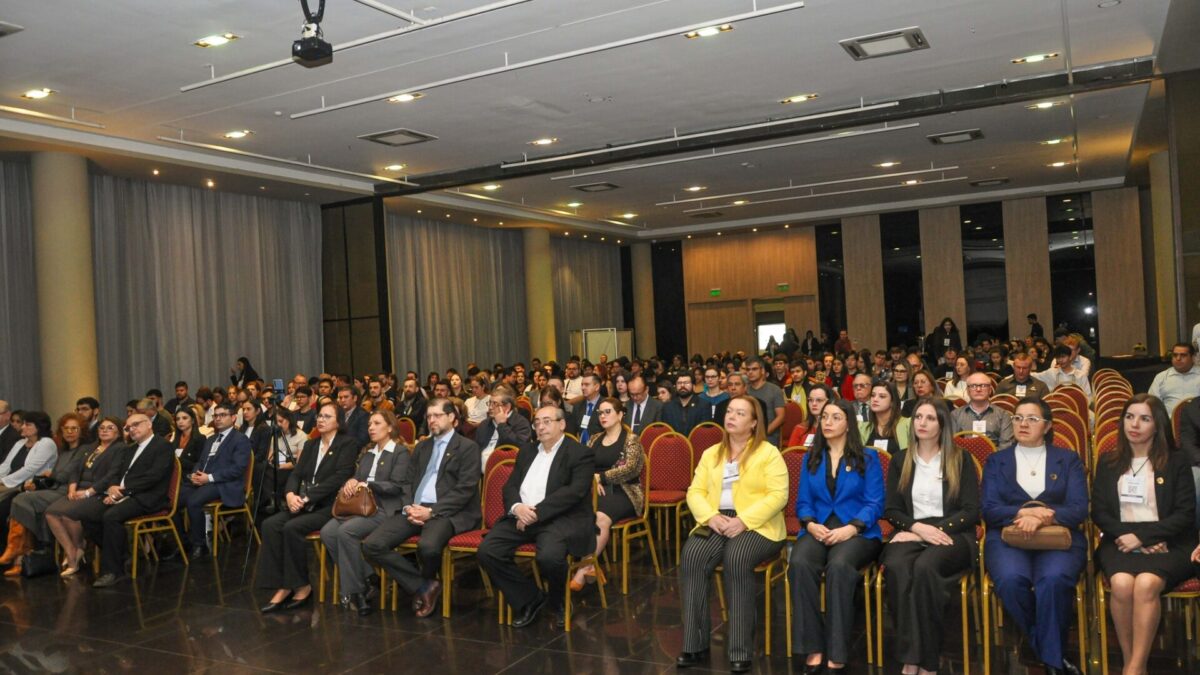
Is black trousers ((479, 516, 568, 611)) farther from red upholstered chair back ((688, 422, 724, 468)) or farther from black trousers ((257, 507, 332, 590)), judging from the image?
red upholstered chair back ((688, 422, 724, 468))

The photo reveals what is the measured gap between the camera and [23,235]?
1229 centimetres

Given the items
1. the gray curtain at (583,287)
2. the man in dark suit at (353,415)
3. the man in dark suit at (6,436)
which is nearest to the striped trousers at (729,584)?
the man in dark suit at (353,415)

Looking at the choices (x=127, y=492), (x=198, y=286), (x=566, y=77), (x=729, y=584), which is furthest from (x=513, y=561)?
(x=198, y=286)

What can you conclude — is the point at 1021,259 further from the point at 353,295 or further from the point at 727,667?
the point at 727,667

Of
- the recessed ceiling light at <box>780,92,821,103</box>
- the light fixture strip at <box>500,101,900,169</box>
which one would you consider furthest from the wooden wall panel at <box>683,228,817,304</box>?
the recessed ceiling light at <box>780,92,821,103</box>

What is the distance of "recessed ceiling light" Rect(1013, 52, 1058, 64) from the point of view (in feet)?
31.3

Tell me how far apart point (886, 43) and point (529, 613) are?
20.6 feet

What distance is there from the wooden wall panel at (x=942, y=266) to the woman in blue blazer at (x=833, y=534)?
17989 millimetres

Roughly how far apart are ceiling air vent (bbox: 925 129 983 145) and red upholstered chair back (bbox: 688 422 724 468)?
7818mm

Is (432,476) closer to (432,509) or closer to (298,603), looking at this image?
(432,509)

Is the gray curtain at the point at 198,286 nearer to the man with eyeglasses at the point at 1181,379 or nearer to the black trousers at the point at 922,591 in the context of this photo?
the black trousers at the point at 922,591

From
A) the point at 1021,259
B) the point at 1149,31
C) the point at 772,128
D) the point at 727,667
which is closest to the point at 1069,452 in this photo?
the point at 727,667

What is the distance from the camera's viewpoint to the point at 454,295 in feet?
64.8

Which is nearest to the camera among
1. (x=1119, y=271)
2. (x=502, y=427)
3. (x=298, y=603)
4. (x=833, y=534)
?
(x=833, y=534)
